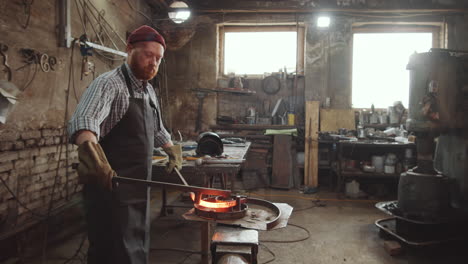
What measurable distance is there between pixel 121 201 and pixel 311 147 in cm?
519

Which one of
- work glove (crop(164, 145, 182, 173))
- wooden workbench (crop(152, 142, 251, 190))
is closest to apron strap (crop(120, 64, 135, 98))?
work glove (crop(164, 145, 182, 173))

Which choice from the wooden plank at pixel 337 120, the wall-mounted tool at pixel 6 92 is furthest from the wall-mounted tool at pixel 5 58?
the wooden plank at pixel 337 120

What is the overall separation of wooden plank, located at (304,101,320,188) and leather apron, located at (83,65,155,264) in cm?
502

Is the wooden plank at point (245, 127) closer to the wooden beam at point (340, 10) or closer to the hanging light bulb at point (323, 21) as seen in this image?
the hanging light bulb at point (323, 21)

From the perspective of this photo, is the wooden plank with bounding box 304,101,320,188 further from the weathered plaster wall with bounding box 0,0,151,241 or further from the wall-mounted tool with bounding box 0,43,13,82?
the wall-mounted tool with bounding box 0,43,13,82

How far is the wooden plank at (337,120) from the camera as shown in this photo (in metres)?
6.90

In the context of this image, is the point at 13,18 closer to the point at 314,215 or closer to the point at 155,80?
the point at 155,80

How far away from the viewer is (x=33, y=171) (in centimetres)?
353

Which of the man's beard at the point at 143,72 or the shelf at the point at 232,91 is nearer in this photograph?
the man's beard at the point at 143,72

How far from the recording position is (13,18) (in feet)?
10.4

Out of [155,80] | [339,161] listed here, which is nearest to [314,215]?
[339,161]

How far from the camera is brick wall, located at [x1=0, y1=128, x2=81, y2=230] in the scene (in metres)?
3.11

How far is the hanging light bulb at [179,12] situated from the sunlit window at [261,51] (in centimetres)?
133

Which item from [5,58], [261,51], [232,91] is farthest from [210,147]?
[261,51]
